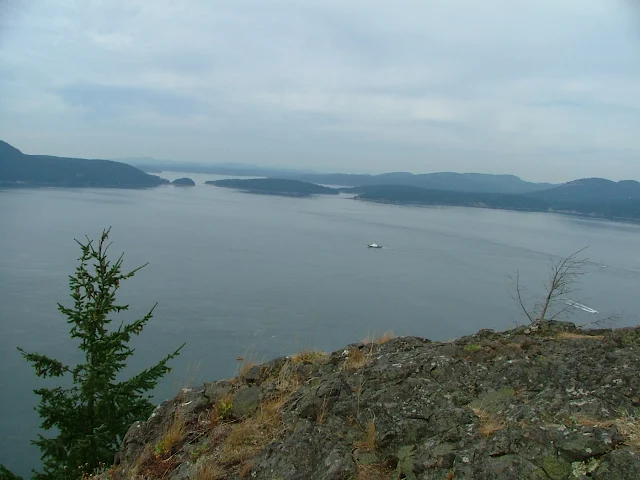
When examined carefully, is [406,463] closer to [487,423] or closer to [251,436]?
[487,423]

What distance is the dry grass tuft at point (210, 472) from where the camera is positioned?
106 inches

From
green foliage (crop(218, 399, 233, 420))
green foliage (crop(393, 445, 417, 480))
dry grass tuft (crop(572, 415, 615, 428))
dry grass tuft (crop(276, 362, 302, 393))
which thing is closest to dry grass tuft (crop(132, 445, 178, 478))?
green foliage (crop(218, 399, 233, 420))

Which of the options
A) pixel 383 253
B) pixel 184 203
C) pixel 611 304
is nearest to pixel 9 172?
pixel 184 203

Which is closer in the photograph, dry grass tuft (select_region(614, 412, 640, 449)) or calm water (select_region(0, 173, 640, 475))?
dry grass tuft (select_region(614, 412, 640, 449))

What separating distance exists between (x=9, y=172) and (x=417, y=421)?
14124cm

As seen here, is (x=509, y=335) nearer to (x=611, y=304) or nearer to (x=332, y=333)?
(x=332, y=333)

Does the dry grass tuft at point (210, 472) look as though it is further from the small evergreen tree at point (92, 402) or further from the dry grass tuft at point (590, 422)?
the small evergreen tree at point (92, 402)

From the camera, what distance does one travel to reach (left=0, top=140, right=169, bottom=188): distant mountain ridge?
4665 inches

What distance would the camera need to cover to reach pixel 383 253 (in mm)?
48250

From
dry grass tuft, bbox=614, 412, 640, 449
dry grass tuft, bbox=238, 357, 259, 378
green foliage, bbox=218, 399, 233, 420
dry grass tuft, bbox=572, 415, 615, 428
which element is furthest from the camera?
dry grass tuft, bbox=238, 357, 259, 378

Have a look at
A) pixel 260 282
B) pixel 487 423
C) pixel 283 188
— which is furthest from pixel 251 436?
pixel 283 188

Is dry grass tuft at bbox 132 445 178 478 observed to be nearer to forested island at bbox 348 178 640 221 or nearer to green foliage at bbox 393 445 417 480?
green foliage at bbox 393 445 417 480

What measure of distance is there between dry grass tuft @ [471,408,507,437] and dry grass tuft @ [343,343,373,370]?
45.5 inches

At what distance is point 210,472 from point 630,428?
2362 mm
